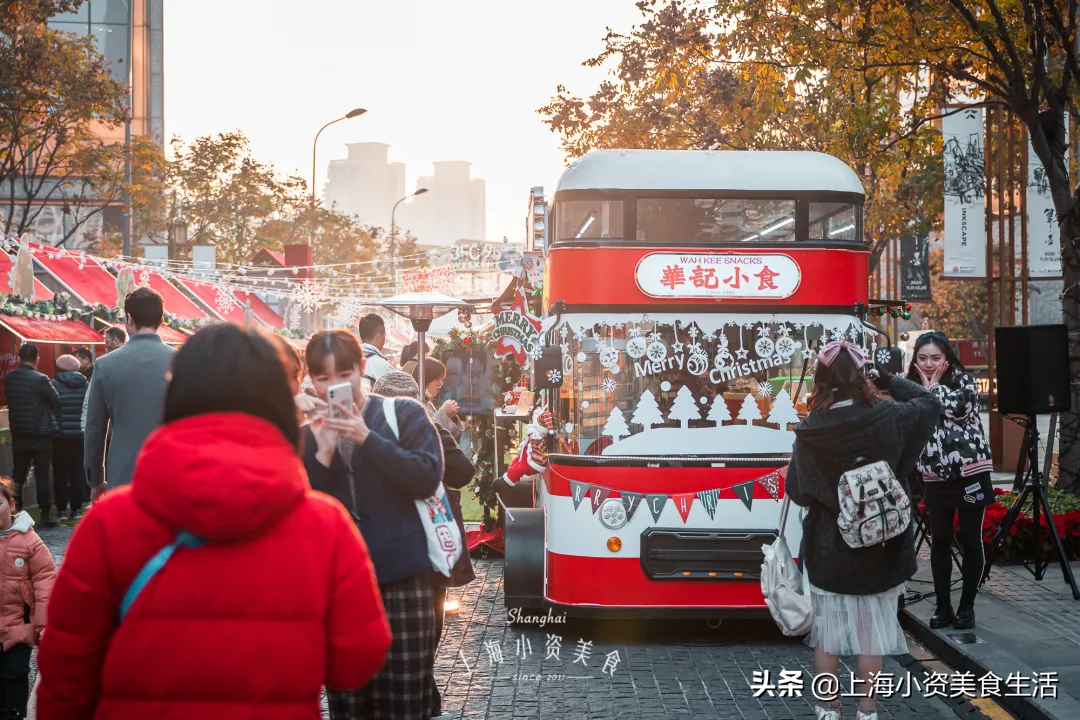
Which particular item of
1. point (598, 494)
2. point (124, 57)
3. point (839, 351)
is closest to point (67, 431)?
point (598, 494)

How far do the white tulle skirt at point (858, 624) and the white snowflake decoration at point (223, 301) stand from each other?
26.5 m

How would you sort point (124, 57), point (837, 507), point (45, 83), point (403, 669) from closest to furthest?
point (403, 669) → point (837, 507) → point (45, 83) → point (124, 57)

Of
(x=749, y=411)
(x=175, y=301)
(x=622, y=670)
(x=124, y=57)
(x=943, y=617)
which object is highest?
(x=124, y=57)

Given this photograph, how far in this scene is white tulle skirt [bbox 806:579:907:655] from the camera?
5402 millimetres

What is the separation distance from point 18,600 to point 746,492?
14.2 ft

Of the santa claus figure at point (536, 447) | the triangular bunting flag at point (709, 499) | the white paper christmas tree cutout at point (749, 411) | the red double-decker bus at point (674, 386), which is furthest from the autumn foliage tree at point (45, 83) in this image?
the triangular bunting flag at point (709, 499)

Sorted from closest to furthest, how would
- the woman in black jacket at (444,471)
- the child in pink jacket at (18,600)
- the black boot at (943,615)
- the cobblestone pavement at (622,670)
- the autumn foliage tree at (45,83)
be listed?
the child in pink jacket at (18,600), the woman in black jacket at (444,471), the cobblestone pavement at (622,670), the black boot at (943,615), the autumn foliage tree at (45,83)

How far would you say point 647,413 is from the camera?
25.3 ft

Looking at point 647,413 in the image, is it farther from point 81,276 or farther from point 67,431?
point 81,276

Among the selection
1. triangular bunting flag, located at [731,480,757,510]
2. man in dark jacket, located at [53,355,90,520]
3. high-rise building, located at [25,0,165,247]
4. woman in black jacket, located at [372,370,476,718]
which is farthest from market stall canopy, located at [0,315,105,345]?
high-rise building, located at [25,0,165,247]

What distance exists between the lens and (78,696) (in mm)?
2555

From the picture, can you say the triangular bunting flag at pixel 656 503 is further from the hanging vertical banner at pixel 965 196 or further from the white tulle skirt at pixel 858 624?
the hanging vertical banner at pixel 965 196

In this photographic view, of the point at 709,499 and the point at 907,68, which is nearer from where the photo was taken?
the point at 709,499

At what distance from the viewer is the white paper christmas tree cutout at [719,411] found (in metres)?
7.73
